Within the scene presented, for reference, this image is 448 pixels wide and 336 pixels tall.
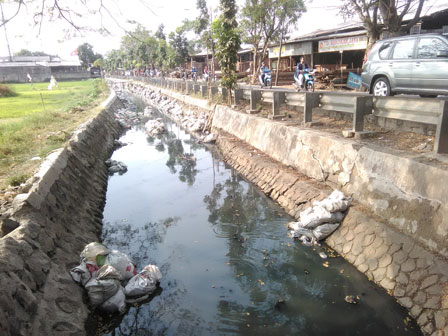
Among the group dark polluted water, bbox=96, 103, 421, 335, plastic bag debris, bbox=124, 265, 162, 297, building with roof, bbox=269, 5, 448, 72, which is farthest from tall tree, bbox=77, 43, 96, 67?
plastic bag debris, bbox=124, 265, 162, 297

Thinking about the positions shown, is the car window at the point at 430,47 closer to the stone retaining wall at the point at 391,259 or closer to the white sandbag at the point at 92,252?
the stone retaining wall at the point at 391,259

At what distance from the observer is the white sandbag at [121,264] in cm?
468

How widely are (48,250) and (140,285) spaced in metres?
1.34

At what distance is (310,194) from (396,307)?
2732mm

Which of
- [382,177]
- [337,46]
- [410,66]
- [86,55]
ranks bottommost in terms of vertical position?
[382,177]

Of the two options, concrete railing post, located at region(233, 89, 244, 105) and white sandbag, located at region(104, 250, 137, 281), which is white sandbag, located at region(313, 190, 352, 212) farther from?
concrete railing post, located at region(233, 89, 244, 105)

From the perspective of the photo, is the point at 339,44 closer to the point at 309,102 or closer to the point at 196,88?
the point at 196,88

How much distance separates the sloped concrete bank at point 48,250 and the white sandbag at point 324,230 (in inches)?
148

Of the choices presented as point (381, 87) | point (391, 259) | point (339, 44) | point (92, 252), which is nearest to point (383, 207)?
point (391, 259)

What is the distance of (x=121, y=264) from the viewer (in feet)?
15.5

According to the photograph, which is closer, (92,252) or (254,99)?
(92,252)

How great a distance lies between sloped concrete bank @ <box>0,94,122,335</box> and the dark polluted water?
0.63 m

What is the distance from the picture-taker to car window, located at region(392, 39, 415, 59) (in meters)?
8.27

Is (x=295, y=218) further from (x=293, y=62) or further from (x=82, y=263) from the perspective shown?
(x=293, y=62)
